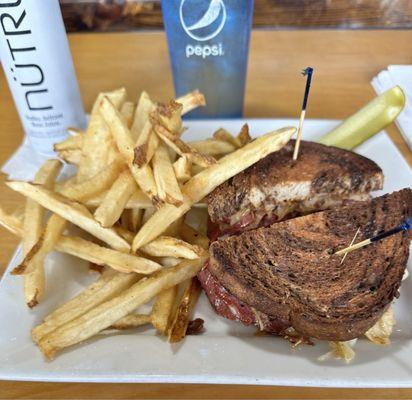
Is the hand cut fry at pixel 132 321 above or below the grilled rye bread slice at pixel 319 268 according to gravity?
below

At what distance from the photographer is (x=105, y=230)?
1114mm

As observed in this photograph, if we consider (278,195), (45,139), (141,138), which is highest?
(141,138)

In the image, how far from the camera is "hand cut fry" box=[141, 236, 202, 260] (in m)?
1.09

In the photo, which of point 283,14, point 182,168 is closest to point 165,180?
point 182,168

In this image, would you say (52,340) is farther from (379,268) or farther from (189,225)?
(379,268)

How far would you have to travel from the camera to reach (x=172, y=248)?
110 centimetres

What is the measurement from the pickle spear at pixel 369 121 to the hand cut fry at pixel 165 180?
715mm

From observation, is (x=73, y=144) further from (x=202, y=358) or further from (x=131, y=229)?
(x=202, y=358)

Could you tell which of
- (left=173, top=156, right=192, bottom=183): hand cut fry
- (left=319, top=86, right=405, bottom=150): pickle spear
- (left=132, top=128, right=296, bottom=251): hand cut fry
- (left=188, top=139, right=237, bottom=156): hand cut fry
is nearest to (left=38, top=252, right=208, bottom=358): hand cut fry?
(left=132, top=128, right=296, bottom=251): hand cut fry

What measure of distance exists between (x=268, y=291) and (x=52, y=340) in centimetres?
56

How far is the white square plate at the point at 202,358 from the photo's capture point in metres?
0.95

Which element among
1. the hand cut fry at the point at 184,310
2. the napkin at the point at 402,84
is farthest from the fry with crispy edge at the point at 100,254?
the napkin at the point at 402,84

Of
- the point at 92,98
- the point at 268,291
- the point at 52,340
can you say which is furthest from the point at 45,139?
the point at 268,291

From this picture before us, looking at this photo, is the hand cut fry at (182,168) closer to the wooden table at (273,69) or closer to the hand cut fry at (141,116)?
the hand cut fry at (141,116)
